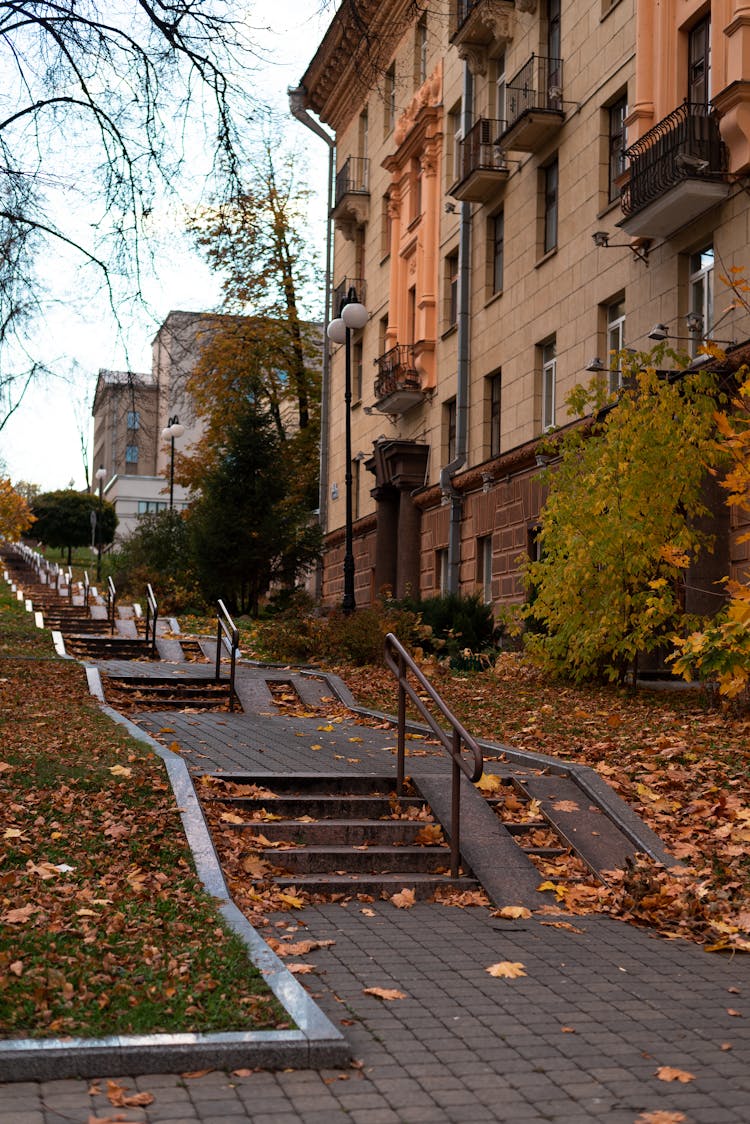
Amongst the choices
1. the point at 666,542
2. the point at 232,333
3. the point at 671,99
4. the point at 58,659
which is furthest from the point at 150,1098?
the point at 232,333

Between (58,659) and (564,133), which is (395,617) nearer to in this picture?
(58,659)

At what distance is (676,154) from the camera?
720 inches

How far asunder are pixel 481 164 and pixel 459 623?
10306 mm

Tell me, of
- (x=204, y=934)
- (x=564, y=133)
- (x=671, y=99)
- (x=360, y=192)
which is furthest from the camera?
(x=360, y=192)

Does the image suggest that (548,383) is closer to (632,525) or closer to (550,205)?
(550,205)

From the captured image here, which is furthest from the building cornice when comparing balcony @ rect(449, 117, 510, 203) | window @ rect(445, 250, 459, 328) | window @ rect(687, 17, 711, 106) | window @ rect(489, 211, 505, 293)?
window @ rect(445, 250, 459, 328)

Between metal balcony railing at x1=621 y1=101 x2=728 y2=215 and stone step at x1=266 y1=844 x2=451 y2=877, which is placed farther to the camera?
metal balcony railing at x1=621 y1=101 x2=728 y2=215

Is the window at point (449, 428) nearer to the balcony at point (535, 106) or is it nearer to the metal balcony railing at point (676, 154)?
the balcony at point (535, 106)

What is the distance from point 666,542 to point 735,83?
650cm

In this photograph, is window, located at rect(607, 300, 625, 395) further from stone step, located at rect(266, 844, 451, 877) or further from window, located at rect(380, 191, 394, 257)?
window, located at rect(380, 191, 394, 257)

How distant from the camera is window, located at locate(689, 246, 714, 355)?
62.0ft

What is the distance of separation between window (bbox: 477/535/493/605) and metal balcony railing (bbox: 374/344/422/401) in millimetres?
5450

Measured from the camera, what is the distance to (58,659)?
1986cm

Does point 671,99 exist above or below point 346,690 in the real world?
above
